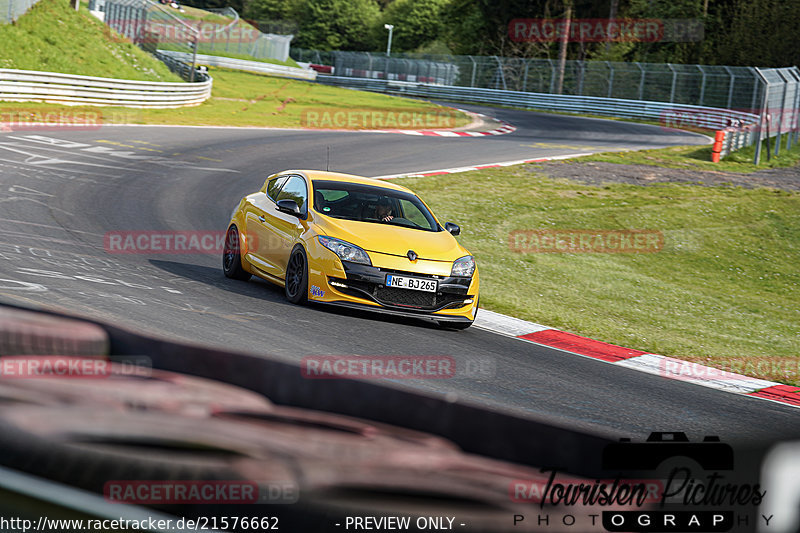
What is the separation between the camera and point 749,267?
16.9m

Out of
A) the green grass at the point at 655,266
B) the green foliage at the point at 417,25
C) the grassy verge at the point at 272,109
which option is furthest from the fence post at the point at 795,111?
the green foliage at the point at 417,25

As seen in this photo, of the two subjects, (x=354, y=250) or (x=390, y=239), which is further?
(x=390, y=239)

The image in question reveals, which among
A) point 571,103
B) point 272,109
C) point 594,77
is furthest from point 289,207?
point 594,77

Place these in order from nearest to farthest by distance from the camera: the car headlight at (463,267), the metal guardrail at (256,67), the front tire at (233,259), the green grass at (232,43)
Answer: the car headlight at (463,267), the front tire at (233,259), the metal guardrail at (256,67), the green grass at (232,43)

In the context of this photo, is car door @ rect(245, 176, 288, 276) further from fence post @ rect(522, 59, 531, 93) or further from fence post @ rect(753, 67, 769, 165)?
fence post @ rect(522, 59, 531, 93)

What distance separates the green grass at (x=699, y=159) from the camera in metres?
28.0

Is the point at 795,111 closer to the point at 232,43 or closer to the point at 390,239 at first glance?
the point at 390,239

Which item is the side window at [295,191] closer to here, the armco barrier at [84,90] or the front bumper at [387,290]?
the front bumper at [387,290]

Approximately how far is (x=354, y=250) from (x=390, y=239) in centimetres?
52

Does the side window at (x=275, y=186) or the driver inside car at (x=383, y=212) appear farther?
the side window at (x=275, y=186)

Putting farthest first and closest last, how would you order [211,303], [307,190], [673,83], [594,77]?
[594,77]
[673,83]
[307,190]
[211,303]

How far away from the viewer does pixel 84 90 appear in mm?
30781

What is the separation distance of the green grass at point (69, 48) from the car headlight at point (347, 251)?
26.2 meters

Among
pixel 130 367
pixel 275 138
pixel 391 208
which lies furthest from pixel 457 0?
pixel 130 367
